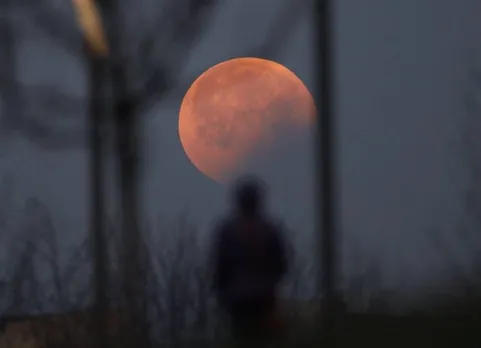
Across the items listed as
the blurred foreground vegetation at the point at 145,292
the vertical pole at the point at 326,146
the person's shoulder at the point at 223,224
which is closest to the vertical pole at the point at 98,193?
the blurred foreground vegetation at the point at 145,292

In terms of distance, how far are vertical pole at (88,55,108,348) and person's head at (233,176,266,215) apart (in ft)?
2.02

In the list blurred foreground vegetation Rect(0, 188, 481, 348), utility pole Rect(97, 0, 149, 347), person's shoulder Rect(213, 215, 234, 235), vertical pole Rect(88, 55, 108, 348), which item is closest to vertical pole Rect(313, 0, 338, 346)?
blurred foreground vegetation Rect(0, 188, 481, 348)

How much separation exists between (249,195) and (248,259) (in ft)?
1.13

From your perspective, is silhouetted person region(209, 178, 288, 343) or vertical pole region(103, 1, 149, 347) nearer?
vertical pole region(103, 1, 149, 347)

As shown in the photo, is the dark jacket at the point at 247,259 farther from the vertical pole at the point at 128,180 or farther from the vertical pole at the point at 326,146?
the vertical pole at the point at 128,180

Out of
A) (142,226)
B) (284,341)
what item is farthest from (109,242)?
(284,341)

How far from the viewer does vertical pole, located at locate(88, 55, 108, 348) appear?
4.51m

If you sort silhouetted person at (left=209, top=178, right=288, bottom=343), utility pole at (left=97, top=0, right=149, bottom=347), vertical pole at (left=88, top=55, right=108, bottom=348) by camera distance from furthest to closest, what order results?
silhouetted person at (left=209, top=178, right=288, bottom=343), vertical pole at (left=88, top=55, right=108, bottom=348), utility pole at (left=97, top=0, right=149, bottom=347)

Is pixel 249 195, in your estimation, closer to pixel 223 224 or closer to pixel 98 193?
pixel 223 224

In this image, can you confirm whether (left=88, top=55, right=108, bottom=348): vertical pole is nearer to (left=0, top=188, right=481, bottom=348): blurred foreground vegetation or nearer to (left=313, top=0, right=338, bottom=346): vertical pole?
(left=0, top=188, right=481, bottom=348): blurred foreground vegetation

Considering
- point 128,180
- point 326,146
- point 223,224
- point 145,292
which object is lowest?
point 145,292

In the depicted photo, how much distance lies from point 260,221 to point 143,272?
610 mm

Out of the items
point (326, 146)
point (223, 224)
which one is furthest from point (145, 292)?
point (326, 146)

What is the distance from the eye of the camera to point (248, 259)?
4.70m
